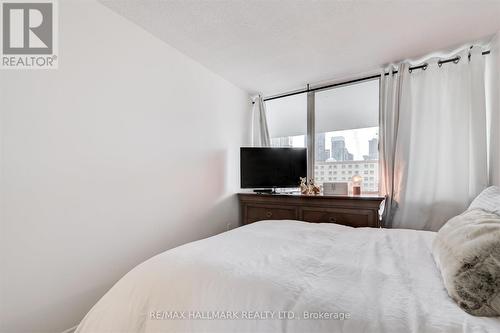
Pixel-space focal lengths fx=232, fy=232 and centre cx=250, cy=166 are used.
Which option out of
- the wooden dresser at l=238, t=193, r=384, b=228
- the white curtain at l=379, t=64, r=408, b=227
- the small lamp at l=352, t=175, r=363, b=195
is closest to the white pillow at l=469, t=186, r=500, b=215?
the wooden dresser at l=238, t=193, r=384, b=228

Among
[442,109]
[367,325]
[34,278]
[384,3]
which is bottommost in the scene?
[34,278]

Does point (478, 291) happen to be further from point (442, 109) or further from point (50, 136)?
point (442, 109)

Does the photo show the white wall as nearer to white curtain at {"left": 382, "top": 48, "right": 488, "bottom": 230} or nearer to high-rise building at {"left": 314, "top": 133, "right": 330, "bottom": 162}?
high-rise building at {"left": 314, "top": 133, "right": 330, "bottom": 162}

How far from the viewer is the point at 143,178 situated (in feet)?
6.86

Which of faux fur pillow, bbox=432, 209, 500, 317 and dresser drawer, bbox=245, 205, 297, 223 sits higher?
faux fur pillow, bbox=432, 209, 500, 317

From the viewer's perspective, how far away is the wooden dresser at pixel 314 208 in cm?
243

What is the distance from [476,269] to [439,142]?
221cm

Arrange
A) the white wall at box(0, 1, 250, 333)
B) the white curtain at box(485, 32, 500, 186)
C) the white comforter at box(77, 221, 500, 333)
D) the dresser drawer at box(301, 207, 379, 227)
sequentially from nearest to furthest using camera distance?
the white comforter at box(77, 221, 500, 333), the white wall at box(0, 1, 250, 333), the white curtain at box(485, 32, 500, 186), the dresser drawer at box(301, 207, 379, 227)

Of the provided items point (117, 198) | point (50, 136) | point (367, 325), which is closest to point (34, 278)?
point (117, 198)

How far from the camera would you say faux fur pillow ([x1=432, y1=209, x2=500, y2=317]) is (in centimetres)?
70

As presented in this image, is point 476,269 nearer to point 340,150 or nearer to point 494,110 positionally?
point 494,110

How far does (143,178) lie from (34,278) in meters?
0.95

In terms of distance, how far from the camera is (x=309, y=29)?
2.09 m

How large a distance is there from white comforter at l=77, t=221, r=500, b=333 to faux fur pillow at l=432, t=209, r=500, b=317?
34mm
